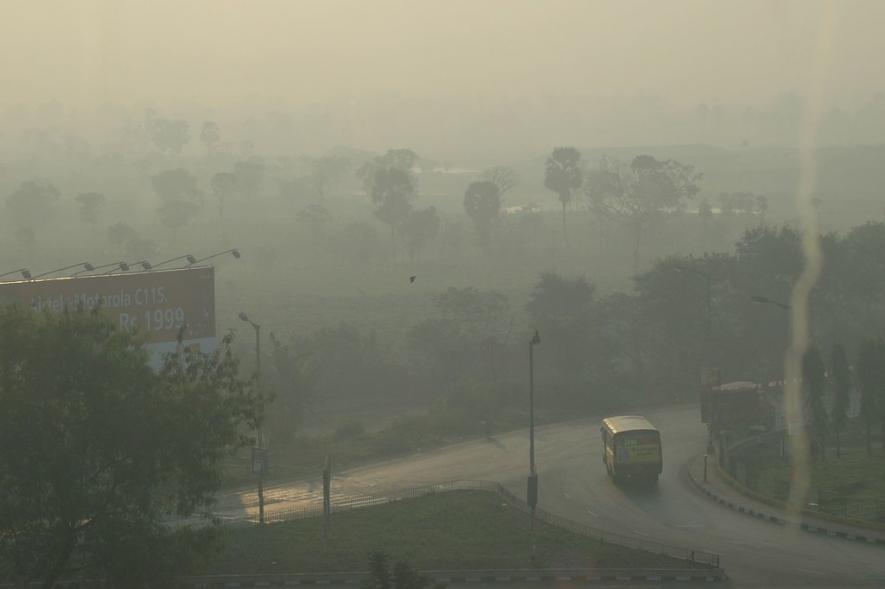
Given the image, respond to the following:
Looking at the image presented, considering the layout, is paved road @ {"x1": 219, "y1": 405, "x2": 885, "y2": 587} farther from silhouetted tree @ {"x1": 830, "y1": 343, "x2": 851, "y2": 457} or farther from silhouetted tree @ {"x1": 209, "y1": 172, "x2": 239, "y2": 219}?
silhouetted tree @ {"x1": 209, "y1": 172, "x2": 239, "y2": 219}

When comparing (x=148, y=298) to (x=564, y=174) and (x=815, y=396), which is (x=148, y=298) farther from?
(x=564, y=174)

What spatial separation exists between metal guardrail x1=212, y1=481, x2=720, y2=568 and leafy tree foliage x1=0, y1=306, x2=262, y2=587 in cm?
1129

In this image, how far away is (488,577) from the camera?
24922 mm

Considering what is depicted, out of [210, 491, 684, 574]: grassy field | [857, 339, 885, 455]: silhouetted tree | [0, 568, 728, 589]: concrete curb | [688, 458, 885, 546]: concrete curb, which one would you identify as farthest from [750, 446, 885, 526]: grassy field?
[210, 491, 684, 574]: grassy field

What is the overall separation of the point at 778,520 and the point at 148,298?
69.7 feet

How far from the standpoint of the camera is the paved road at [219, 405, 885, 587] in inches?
1010

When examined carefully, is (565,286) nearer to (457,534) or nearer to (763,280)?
(763,280)

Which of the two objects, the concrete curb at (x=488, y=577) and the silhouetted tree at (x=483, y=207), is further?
the silhouetted tree at (x=483, y=207)

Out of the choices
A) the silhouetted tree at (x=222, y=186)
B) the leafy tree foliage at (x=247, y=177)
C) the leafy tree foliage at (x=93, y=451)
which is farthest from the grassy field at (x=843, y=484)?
the leafy tree foliage at (x=247, y=177)

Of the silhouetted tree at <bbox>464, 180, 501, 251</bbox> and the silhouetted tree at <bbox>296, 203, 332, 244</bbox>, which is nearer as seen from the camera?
the silhouetted tree at <bbox>464, 180, 501, 251</bbox>

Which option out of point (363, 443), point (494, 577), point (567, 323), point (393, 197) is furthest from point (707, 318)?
point (393, 197)

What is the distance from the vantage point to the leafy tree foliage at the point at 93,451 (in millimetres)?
18797

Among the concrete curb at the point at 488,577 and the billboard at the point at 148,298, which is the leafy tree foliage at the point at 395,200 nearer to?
the billboard at the point at 148,298

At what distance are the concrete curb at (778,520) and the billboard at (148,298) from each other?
17.8m
